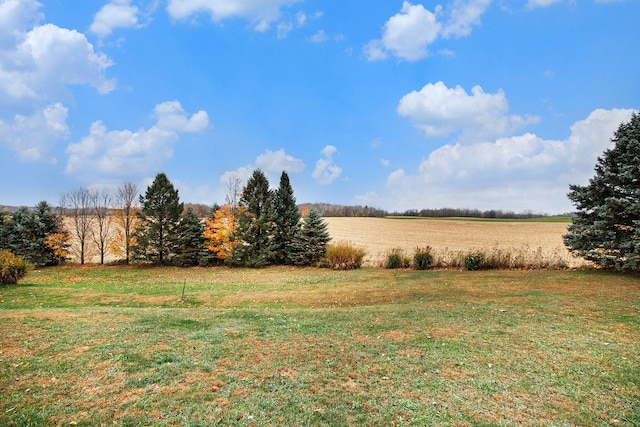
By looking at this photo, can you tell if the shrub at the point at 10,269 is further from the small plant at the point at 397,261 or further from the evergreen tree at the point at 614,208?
the evergreen tree at the point at 614,208

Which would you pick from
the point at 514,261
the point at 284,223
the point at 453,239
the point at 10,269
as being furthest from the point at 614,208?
the point at 10,269

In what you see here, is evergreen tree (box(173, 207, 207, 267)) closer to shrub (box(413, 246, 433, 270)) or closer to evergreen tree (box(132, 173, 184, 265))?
evergreen tree (box(132, 173, 184, 265))

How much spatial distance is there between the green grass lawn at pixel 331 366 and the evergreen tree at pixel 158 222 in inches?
718

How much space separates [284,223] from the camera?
2700 centimetres

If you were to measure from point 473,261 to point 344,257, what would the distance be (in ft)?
26.7

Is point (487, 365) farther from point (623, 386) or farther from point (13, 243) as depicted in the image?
point (13, 243)

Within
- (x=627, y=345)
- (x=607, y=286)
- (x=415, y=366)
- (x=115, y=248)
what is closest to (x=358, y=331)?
(x=415, y=366)

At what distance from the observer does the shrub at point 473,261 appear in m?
20.0

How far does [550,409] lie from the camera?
13.8ft

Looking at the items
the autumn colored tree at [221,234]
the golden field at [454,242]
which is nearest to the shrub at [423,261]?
the golden field at [454,242]

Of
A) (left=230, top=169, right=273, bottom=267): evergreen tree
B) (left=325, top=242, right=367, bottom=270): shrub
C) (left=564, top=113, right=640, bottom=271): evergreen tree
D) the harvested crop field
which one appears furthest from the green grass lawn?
(left=230, top=169, right=273, bottom=267): evergreen tree

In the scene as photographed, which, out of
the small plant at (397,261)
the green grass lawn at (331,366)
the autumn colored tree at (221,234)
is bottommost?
the small plant at (397,261)

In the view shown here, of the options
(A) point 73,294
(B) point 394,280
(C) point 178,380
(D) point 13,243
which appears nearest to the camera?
(C) point 178,380

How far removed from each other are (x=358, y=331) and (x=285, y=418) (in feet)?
12.2
